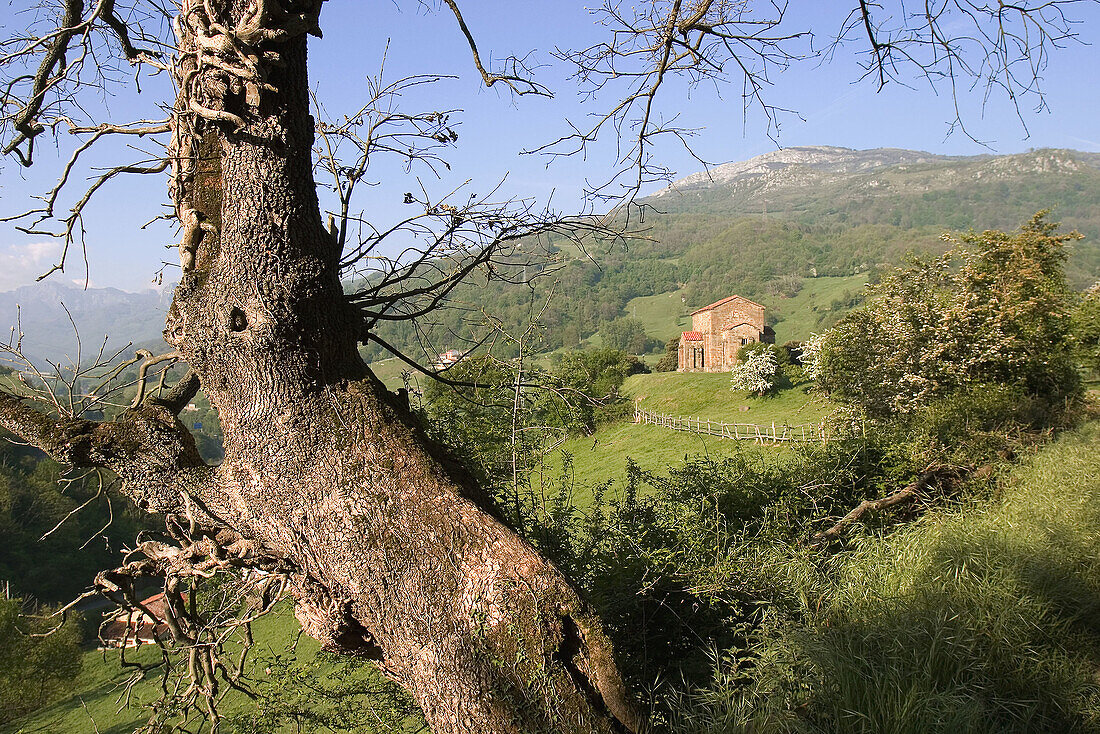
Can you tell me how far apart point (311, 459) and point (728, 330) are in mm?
49352

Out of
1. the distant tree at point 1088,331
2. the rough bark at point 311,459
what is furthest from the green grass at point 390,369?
the distant tree at point 1088,331

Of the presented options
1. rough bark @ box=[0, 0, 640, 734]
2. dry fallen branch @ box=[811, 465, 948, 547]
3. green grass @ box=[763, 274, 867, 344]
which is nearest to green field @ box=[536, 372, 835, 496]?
dry fallen branch @ box=[811, 465, 948, 547]

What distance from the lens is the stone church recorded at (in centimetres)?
4925

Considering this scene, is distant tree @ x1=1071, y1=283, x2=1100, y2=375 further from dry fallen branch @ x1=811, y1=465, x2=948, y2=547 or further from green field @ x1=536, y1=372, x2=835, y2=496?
dry fallen branch @ x1=811, y1=465, x2=948, y2=547

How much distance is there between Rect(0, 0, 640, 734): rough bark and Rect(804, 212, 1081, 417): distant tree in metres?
14.3

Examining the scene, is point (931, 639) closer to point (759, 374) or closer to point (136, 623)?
point (136, 623)

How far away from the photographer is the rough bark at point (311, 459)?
97.0 inches

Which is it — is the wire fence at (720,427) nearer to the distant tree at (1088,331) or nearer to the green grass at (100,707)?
the distant tree at (1088,331)

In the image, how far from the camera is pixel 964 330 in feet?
48.5

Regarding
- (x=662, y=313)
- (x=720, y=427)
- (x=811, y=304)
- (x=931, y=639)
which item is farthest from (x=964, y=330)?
(x=662, y=313)

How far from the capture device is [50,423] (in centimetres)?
297

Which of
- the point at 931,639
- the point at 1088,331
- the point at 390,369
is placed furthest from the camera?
the point at 1088,331

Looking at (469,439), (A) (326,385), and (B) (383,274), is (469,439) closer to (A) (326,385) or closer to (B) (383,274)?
(B) (383,274)

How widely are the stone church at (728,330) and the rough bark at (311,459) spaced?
154 ft
